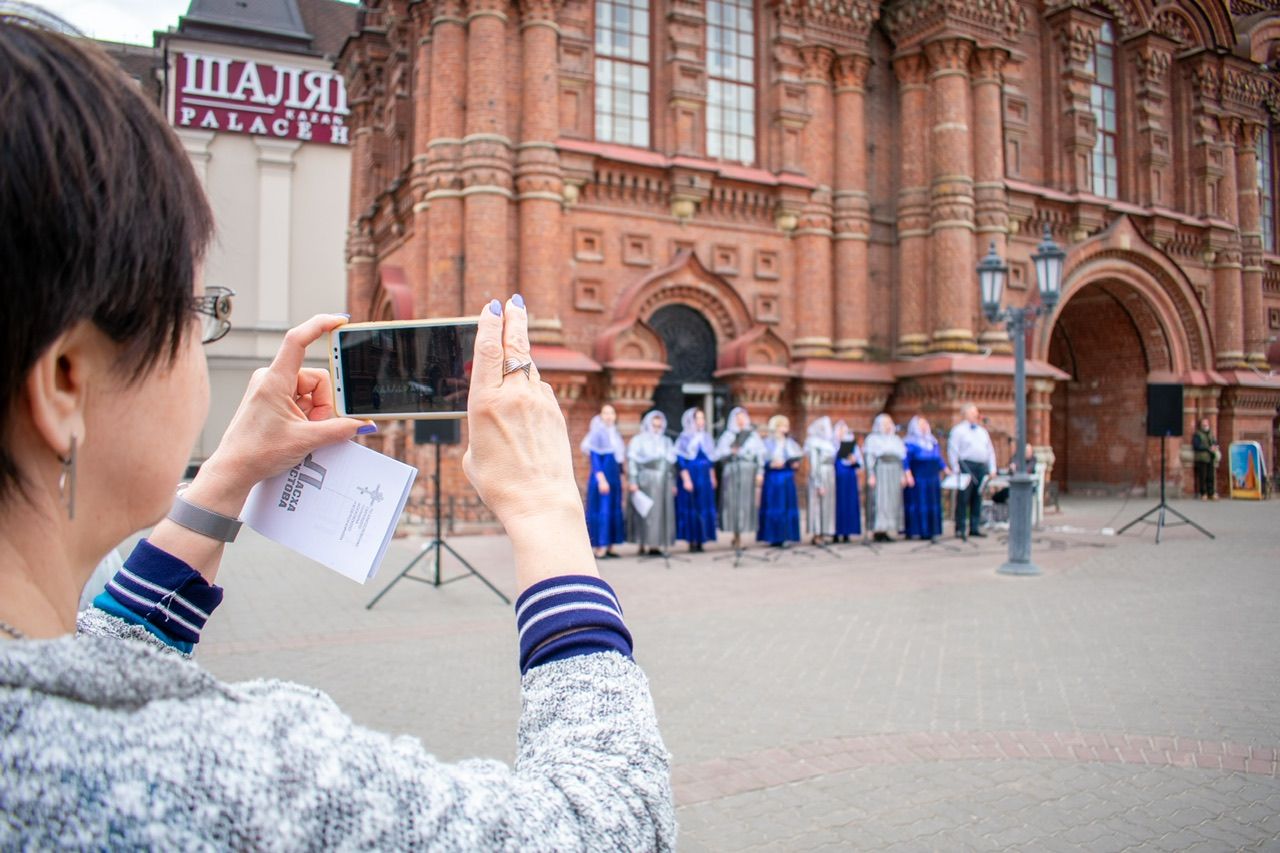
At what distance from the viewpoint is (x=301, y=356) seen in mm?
1615

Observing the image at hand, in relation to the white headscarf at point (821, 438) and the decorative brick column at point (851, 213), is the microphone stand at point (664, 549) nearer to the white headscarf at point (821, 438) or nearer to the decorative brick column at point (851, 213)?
the white headscarf at point (821, 438)

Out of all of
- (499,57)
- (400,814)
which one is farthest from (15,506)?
(499,57)

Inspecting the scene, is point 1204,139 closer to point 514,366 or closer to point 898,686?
point 898,686

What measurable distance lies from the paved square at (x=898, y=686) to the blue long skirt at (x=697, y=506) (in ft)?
7.67

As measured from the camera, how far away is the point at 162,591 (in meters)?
1.56

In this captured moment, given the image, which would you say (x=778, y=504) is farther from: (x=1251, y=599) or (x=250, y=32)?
(x=250, y=32)

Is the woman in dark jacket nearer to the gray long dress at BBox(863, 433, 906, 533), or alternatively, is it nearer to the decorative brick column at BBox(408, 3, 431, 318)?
the gray long dress at BBox(863, 433, 906, 533)

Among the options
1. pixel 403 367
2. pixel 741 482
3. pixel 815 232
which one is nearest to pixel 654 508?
pixel 741 482

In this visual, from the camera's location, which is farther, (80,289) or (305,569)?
(305,569)

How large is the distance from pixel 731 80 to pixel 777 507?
8.79m

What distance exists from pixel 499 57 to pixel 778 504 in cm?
872

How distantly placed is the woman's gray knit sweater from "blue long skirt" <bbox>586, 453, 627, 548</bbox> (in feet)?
39.6

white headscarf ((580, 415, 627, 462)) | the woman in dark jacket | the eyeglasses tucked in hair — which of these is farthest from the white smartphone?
the woman in dark jacket

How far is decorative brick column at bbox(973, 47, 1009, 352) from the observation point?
62.1ft
